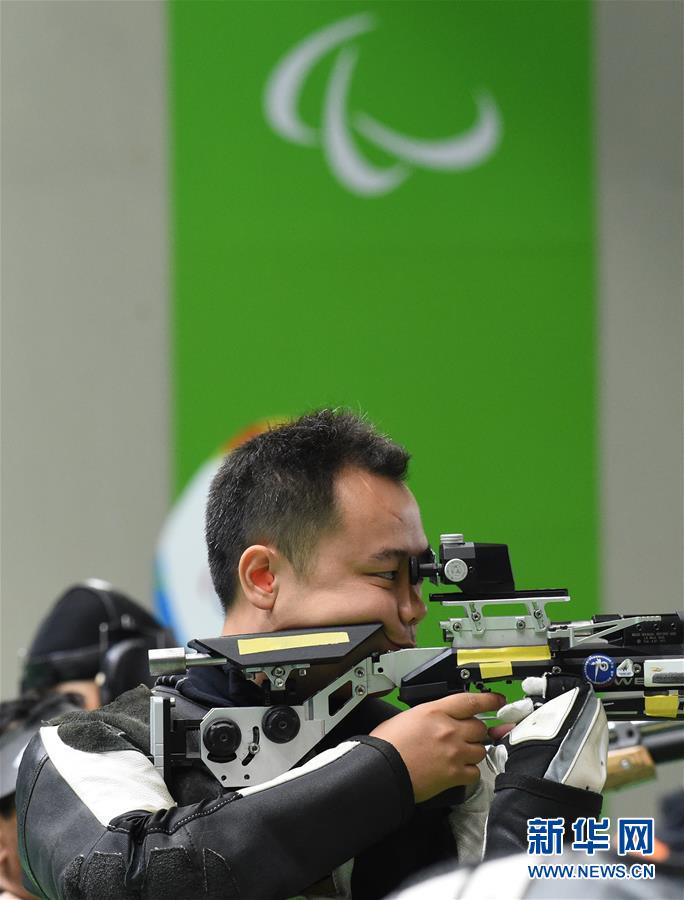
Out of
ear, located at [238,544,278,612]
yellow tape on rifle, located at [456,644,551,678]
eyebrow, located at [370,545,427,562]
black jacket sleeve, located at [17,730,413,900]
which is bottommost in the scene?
black jacket sleeve, located at [17,730,413,900]

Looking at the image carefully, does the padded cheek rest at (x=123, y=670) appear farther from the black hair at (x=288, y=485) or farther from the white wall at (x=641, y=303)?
the white wall at (x=641, y=303)

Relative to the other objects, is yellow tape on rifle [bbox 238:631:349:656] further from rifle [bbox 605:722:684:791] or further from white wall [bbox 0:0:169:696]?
white wall [bbox 0:0:169:696]


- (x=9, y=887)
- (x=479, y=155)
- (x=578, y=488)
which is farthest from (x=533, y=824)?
(x=479, y=155)

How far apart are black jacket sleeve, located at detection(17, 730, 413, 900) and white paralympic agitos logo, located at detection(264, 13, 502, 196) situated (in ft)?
11.5

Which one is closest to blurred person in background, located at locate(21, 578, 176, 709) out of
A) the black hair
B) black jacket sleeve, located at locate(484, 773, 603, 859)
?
the black hair

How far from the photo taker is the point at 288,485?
1.74 metres

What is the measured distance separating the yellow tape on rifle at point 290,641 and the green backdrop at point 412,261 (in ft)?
9.85

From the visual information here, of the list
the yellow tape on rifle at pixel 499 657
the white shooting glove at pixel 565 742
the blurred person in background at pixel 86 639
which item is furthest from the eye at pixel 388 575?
the blurred person in background at pixel 86 639

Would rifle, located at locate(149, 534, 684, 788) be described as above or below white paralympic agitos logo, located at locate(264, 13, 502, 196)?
below

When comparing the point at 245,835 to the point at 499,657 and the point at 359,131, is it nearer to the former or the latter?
the point at 499,657

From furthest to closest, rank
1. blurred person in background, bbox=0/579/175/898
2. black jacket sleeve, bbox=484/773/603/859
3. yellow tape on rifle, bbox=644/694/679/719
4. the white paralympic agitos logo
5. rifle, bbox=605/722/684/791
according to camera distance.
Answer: the white paralympic agitos logo < blurred person in background, bbox=0/579/175/898 < rifle, bbox=605/722/684/791 < yellow tape on rifle, bbox=644/694/679/719 < black jacket sleeve, bbox=484/773/603/859

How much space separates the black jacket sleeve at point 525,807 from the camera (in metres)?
1.45

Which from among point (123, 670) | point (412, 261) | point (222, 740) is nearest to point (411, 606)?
point (222, 740)

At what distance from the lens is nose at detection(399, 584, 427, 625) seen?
1.72 metres
